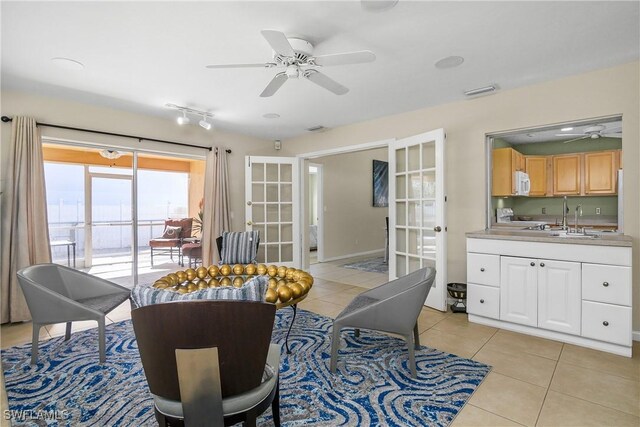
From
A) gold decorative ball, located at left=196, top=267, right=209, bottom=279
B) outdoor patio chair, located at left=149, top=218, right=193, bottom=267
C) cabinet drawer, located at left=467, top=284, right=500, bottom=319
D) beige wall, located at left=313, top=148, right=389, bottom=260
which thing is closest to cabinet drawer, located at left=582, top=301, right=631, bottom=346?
cabinet drawer, located at left=467, top=284, right=500, bottom=319

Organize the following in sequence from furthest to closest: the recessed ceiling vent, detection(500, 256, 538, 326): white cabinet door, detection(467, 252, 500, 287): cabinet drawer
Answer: the recessed ceiling vent → detection(467, 252, 500, 287): cabinet drawer → detection(500, 256, 538, 326): white cabinet door

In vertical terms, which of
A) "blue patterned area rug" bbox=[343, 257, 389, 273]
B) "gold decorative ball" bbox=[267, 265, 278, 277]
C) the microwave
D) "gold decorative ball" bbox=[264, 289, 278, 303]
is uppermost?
the microwave

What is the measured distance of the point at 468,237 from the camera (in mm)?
3127

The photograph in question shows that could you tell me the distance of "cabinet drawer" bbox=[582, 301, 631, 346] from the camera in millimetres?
2348

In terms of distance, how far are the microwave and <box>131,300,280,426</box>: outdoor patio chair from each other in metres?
4.00

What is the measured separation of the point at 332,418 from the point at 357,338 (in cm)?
107

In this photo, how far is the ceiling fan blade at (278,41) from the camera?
1743 mm

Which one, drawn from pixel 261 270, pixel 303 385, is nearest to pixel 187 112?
pixel 261 270

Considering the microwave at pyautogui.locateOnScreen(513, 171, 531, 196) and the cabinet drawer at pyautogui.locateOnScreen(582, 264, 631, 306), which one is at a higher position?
the microwave at pyautogui.locateOnScreen(513, 171, 531, 196)

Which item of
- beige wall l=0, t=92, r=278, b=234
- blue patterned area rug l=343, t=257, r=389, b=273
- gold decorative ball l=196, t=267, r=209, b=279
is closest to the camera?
gold decorative ball l=196, t=267, r=209, b=279

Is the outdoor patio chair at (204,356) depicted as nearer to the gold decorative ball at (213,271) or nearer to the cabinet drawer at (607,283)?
the gold decorative ball at (213,271)

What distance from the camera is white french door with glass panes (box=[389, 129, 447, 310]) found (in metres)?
3.41

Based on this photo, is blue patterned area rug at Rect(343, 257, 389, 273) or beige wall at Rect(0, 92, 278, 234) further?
blue patterned area rug at Rect(343, 257, 389, 273)

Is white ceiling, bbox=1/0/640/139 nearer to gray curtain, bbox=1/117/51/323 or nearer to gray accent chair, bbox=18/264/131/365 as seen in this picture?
gray curtain, bbox=1/117/51/323
